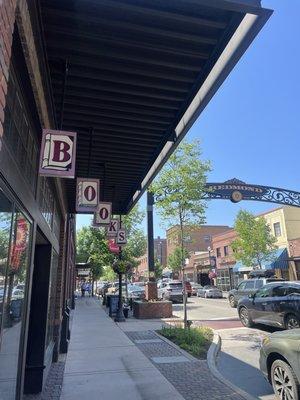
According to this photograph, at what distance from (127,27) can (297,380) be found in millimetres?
4994

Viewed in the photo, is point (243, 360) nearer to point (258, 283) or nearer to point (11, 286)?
point (11, 286)

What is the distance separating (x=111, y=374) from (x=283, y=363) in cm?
342

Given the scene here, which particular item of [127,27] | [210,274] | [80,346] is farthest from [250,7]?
[210,274]

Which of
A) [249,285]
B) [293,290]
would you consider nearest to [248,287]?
[249,285]

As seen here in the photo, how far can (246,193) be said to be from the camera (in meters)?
27.6

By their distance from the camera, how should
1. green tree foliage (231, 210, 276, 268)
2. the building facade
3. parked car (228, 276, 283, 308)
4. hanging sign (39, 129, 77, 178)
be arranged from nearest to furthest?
1. the building facade
2. hanging sign (39, 129, 77, 178)
3. parked car (228, 276, 283, 308)
4. green tree foliage (231, 210, 276, 268)

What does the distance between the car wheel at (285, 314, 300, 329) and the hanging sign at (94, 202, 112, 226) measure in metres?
6.72

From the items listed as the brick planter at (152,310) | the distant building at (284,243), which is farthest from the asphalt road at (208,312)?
the distant building at (284,243)

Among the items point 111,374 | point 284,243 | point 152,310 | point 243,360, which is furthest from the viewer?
point 284,243

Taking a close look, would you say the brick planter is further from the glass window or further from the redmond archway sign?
the glass window

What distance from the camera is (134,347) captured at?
10.4 metres

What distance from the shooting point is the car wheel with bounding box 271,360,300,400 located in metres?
5.27

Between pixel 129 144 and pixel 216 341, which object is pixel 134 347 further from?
pixel 129 144

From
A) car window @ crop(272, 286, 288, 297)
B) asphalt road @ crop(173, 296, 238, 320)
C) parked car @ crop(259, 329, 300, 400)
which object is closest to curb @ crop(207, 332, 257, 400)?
parked car @ crop(259, 329, 300, 400)
